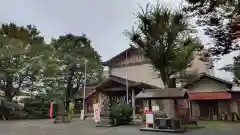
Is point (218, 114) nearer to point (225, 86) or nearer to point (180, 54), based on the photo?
point (225, 86)

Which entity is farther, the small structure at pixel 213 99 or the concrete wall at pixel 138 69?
the concrete wall at pixel 138 69

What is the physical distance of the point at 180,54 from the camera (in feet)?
55.2

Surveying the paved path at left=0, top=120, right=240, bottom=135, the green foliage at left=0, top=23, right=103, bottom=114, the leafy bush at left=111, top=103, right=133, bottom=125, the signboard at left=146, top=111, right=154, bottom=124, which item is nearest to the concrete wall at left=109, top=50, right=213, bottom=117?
the green foliage at left=0, top=23, right=103, bottom=114

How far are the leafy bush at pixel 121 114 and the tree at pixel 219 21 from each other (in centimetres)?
1020

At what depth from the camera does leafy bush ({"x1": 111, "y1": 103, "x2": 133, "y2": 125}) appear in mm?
16844

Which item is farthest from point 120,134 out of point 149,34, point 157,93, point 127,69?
point 127,69

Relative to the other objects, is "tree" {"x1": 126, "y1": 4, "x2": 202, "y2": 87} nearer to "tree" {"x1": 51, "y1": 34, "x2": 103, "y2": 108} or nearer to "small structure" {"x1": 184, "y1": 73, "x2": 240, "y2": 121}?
"small structure" {"x1": 184, "y1": 73, "x2": 240, "y2": 121}

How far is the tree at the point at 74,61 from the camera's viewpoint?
32.5 meters

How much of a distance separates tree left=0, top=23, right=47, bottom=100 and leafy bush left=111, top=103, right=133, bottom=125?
14.1m

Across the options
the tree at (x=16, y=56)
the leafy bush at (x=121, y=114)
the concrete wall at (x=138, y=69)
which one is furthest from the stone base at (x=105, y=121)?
the tree at (x=16, y=56)

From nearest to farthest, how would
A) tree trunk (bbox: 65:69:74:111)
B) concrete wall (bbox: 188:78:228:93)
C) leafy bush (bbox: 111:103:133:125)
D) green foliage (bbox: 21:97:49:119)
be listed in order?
1. leafy bush (bbox: 111:103:133:125)
2. concrete wall (bbox: 188:78:228:93)
3. green foliage (bbox: 21:97:49:119)
4. tree trunk (bbox: 65:69:74:111)

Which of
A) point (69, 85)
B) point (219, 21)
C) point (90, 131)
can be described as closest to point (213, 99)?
point (90, 131)

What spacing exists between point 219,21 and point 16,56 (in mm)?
24632

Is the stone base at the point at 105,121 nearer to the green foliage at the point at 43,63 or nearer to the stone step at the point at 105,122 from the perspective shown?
the stone step at the point at 105,122
